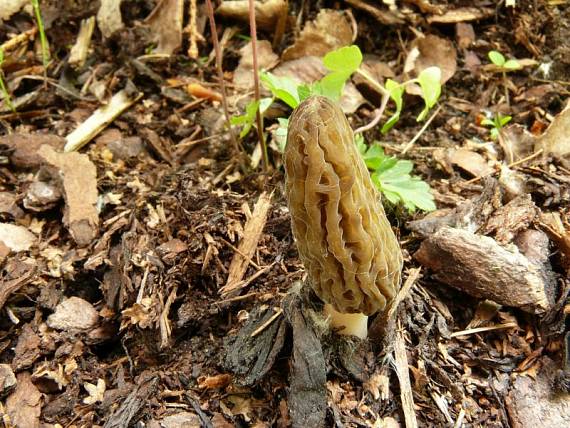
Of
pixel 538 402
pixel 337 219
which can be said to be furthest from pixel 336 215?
pixel 538 402

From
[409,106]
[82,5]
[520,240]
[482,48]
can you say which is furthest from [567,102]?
[82,5]

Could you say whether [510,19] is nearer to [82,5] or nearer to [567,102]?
[567,102]

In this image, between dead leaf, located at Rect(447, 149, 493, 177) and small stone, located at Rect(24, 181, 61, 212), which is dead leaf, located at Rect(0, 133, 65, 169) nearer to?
small stone, located at Rect(24, 181, 61, 212)

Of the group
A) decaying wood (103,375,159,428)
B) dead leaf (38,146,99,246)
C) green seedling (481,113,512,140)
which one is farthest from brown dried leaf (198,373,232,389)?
green seedling (481,113,512,140)

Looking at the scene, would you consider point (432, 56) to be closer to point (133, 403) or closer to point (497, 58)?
point (497, 58)

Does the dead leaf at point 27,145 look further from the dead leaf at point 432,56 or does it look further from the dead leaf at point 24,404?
the dead leaf at point 432,56

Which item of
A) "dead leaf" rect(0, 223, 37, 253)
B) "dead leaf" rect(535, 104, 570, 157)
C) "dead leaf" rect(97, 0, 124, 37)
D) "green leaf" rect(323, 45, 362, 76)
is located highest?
"green leaf" rect(323, 45, 362, 76)
